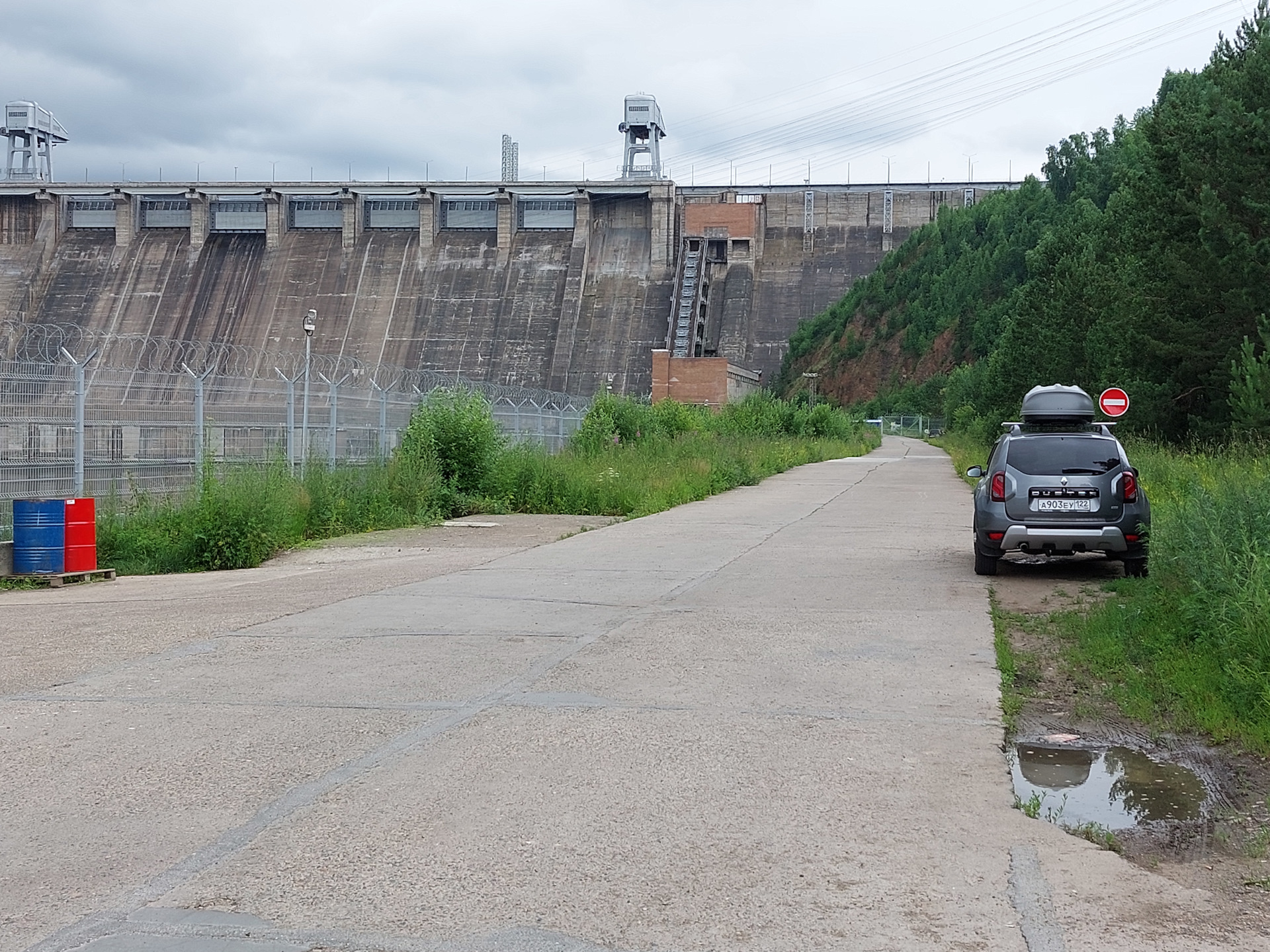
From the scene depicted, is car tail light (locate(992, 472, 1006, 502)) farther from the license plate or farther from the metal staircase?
the metal staircase

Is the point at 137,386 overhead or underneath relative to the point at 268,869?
overhead

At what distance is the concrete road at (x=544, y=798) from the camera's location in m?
4.17

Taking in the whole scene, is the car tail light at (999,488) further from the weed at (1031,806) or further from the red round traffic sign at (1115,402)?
the red round traffic sign at (1115,402)

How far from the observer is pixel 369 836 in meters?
4.95

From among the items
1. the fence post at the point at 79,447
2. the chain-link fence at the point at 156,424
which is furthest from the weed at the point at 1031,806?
the fence post at the point at 79,447

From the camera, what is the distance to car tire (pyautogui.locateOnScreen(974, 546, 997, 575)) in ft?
45.2

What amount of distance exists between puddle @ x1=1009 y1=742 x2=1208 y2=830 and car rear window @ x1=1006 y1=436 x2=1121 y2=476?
702cm

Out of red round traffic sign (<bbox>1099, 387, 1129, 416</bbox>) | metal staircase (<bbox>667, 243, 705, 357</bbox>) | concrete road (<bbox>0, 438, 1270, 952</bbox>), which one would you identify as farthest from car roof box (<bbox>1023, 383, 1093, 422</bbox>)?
metal staircase (<bbox>667, 243, 705, 357</bbox>)

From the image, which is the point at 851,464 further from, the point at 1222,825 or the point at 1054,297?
the point at 1222,825

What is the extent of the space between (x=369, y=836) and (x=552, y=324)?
8268 cm

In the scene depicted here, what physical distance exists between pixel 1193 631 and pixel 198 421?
44.3 feet

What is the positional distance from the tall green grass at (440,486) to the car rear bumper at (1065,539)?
8792 millimetres

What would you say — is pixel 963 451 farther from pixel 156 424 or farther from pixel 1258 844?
pixel 1258 844

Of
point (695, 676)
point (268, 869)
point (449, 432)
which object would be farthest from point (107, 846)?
point (449, 432)
